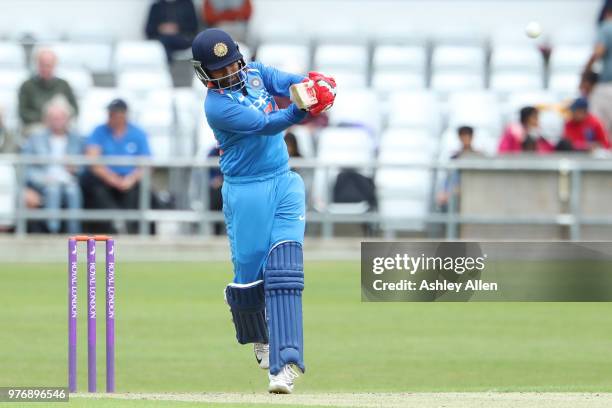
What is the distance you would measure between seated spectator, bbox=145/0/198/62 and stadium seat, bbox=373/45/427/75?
2534mm

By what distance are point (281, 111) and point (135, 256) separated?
32.6 feet

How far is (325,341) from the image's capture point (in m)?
14.0

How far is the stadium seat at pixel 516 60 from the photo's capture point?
78.2 ft

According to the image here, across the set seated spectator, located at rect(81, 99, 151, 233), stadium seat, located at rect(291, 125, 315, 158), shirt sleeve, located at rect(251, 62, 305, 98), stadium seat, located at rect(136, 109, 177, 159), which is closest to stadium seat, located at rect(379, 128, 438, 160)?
stadium seat, located at rect(291, 125, 315, 158)

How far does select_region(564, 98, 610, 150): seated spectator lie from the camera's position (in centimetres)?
2127

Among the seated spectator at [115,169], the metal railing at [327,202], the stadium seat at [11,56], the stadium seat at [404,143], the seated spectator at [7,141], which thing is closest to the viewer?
the metal railing at [327,202]

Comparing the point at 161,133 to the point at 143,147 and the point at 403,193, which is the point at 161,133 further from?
the point at 403,193

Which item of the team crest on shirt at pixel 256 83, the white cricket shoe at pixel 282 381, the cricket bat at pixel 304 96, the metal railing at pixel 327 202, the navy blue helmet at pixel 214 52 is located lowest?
the white cricket shoe at pixel 282 381

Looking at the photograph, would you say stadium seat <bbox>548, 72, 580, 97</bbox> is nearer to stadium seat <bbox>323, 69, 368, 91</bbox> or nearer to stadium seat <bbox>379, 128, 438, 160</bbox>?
stadium seat <bbox>323, 69, 368, 91</bbox>

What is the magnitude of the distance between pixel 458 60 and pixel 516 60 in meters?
0.78

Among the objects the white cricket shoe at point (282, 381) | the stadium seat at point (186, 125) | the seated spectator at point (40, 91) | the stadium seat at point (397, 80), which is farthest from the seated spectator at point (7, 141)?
the white cricket shoe at point (282, 381)

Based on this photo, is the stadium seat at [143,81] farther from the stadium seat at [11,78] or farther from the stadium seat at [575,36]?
the stadium seat at [575,36]

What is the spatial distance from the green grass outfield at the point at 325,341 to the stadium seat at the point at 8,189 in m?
1.13

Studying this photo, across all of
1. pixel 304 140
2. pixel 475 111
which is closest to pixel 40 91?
pixel 304 140
